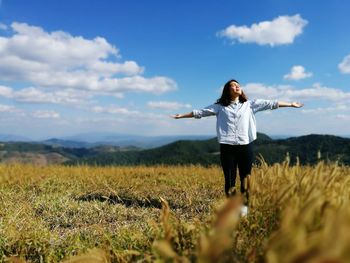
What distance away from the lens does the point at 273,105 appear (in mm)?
8305

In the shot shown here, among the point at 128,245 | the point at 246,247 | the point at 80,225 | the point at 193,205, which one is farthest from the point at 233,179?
the point at 246,247

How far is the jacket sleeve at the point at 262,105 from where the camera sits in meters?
8.30

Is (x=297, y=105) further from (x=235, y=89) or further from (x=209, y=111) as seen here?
(x=209, y=111)

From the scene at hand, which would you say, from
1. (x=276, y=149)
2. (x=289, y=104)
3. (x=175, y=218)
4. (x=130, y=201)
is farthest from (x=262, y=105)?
(x=276, y=149)

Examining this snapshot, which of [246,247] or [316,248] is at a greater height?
[316,248]

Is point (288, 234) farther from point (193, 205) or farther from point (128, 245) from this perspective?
point (193, 205)

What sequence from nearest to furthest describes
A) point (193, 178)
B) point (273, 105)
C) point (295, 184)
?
point (295, 184), point (273, 105), point (193, 178)

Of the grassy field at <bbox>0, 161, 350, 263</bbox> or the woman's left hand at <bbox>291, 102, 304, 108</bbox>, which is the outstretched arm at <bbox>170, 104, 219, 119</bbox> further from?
the grassy field at <bbox>0, 161, 350, 263</bbox>

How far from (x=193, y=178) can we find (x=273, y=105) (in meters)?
4.59

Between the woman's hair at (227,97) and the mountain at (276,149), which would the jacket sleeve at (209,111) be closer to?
the woman's hair at (227,97)

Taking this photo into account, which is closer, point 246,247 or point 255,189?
point 246,247

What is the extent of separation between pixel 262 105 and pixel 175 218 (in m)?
4.32

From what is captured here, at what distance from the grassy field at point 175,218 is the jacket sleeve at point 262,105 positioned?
138 cm

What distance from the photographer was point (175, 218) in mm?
4598
